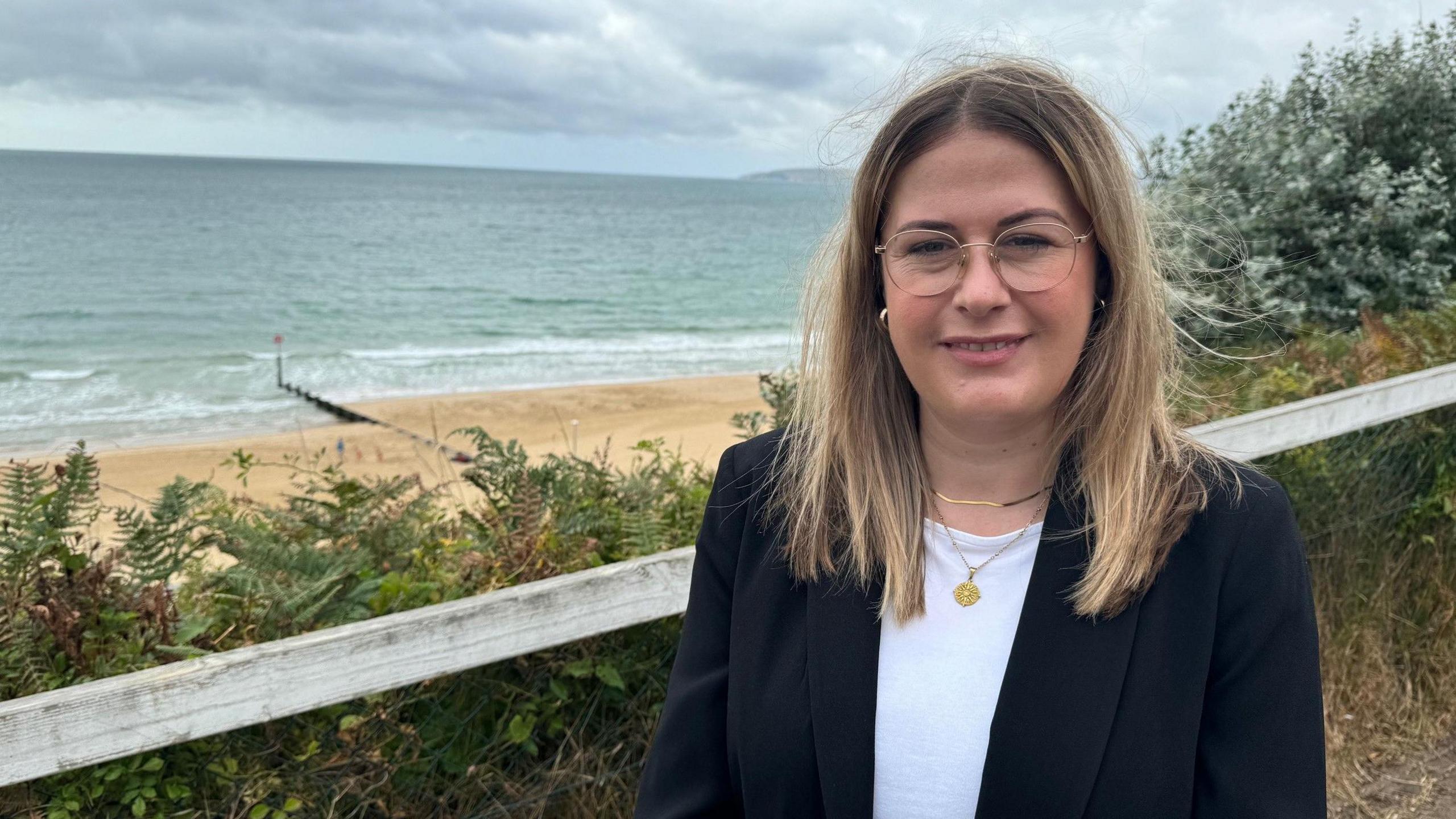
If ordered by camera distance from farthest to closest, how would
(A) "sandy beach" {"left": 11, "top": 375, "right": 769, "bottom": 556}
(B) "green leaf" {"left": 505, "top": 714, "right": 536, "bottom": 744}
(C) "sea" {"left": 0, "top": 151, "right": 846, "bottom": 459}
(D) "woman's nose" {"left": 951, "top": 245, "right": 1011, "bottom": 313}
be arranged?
(C) "sea" {"left": 0, "top": 151, "right": 846, "bottom": 459}, (A) "sandy beach" {"left": 11, "top": 375, "right": 769, "bottom": 556}, (B) "green leaf" {"left": 505, "top": 714, "right": 536, "bottom": 744}, (D) "woman's nose" {"left": 951, "top": 245, "right": 1011, "bottom": 313}

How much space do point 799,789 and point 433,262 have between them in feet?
160

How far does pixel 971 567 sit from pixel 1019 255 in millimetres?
561

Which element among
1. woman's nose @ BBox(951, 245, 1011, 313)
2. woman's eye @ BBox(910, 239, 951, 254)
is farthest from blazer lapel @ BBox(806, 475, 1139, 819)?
woman's eye @ BBox(910, 239, 951, 254)

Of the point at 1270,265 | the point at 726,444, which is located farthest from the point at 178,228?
the point at 1270,265

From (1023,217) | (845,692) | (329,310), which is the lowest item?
(329,310)

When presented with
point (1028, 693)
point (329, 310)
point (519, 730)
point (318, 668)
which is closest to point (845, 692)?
point (1028, 693)

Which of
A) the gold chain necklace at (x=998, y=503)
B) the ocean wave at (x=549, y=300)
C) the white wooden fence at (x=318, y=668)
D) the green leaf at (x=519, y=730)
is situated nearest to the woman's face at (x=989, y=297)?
the gold chain necklace at (x=998, y=503)

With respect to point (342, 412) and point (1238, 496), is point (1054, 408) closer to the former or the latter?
point (1238, 496)

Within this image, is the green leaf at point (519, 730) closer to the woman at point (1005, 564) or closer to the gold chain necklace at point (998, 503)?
the woman at point (1005, 564)

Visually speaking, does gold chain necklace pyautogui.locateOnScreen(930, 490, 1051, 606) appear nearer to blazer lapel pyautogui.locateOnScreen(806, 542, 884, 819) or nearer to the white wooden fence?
blazer lapel pyautogui.locateOnScreen(806, 542, 884, 819)

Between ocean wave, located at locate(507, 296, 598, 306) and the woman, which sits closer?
the woman

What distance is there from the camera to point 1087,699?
5.42 feet

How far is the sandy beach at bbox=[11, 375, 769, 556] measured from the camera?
12703mm

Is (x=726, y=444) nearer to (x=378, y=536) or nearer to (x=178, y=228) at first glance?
(x=378, y=536)
